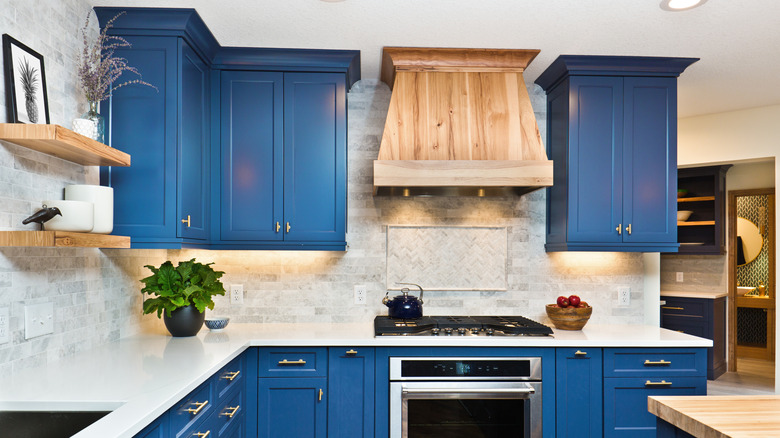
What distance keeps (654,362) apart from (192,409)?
Result: 2327mm

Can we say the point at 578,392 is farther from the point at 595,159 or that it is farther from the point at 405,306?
the point at 595,159

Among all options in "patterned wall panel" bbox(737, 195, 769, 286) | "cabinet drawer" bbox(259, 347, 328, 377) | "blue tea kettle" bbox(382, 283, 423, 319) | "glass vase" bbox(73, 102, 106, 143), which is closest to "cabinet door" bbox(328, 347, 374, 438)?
"cabinet drawer" bbox(259, 347, 328, 377)

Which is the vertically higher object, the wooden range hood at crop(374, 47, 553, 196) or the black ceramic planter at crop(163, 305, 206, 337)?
the wooden range hood at crop(374, 47, 553, 196)

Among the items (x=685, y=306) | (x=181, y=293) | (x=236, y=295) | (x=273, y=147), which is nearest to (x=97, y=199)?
(x=181, y=293)

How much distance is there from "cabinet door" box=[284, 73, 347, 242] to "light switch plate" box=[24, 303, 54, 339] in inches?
48.2

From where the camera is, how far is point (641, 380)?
2.78 m

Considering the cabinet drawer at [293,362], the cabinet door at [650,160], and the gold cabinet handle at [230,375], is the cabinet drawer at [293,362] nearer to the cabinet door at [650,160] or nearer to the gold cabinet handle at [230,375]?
the gold cabinet handle at [230,375]

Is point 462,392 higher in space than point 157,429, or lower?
lower

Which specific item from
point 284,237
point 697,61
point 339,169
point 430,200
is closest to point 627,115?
point 697,61

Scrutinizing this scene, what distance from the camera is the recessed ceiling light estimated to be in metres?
2.28

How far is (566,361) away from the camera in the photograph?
9.03 ft

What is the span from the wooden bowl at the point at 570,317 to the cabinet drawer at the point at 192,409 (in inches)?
77.1

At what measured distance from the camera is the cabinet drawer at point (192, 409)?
1.67 metres

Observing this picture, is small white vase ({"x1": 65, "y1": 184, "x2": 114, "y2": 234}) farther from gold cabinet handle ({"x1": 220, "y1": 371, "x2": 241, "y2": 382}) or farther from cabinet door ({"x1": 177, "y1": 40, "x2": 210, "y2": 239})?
gold cabinet handle ({"x1": 220, "y1": 371, "x2": 241, "y2": 382})
